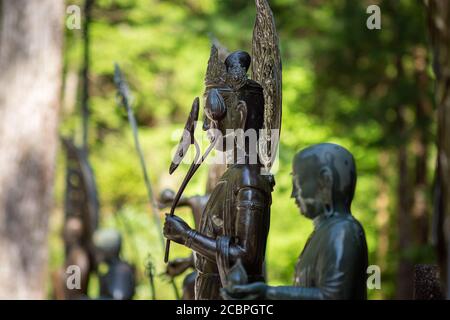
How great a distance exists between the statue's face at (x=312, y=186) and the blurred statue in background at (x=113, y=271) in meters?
4.16

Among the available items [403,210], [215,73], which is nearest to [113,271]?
[215,73]

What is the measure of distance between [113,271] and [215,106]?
4.13m

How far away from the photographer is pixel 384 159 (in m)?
23.1

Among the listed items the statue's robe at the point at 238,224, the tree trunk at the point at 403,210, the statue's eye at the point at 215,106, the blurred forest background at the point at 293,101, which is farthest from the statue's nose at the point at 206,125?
the tree trunk at the point at 403,210

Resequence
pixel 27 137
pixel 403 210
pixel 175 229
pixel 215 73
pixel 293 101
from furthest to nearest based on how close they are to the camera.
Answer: pixel 403 210, pixel 293 101, pixel 27 137, pixel 215 73, pixel 175 229

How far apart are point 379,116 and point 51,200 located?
772 centimetres

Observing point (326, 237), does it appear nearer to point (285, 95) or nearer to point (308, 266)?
point (308, 266)

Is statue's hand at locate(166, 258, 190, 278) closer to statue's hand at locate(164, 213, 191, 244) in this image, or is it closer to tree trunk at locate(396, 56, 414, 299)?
statue's hand at locate(164, 213, 191, 244)

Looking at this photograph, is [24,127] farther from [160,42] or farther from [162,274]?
[160,42]

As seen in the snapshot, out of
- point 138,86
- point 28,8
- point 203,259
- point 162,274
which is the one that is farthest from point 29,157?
point 138,86

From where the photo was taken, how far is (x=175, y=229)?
4648 millimetres

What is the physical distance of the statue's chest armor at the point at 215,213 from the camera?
4763mm

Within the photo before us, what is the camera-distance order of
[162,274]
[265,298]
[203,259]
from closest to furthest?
[265,298]
[203,259]
[162,274]

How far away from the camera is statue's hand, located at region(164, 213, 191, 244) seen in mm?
4625
